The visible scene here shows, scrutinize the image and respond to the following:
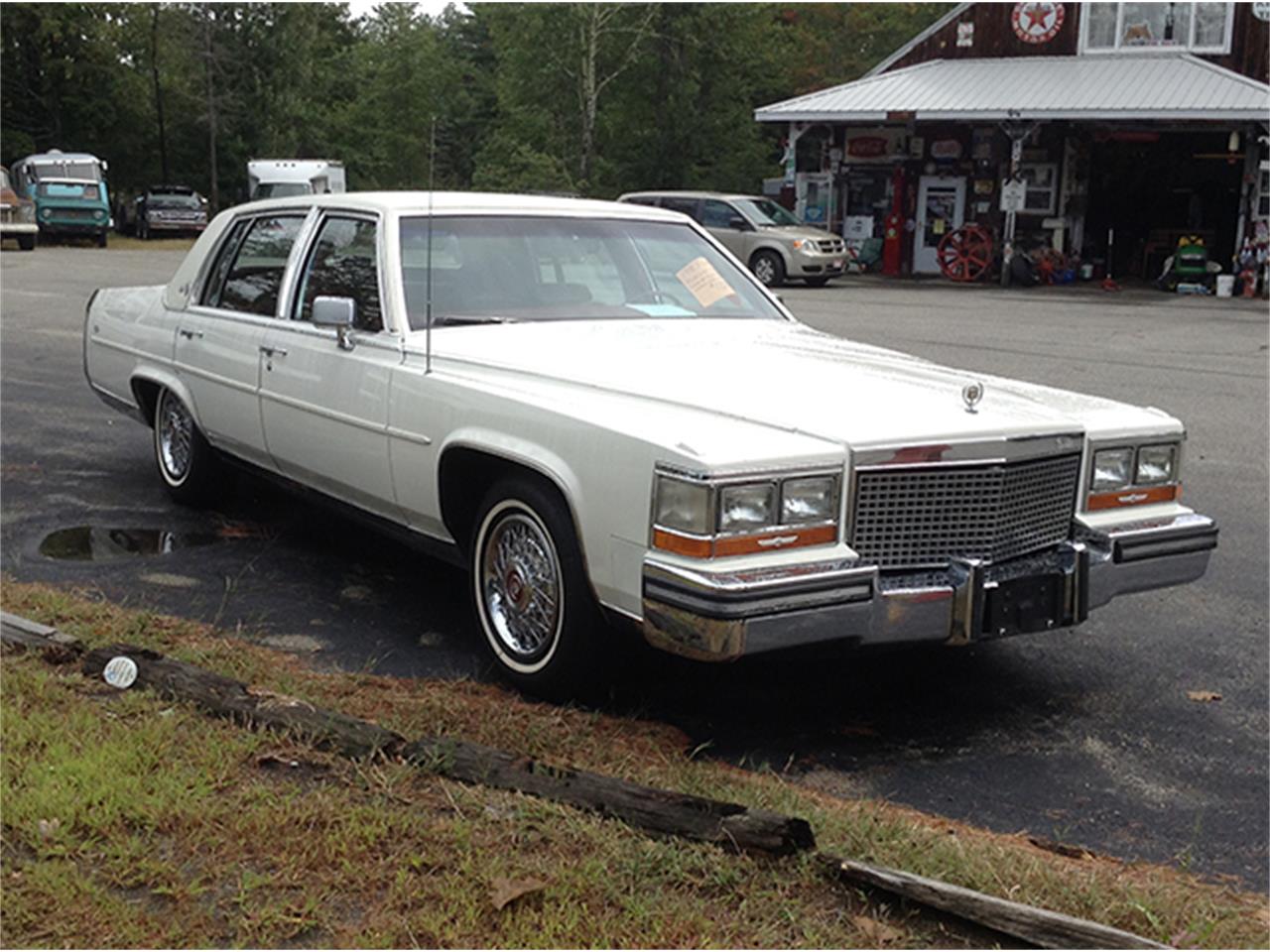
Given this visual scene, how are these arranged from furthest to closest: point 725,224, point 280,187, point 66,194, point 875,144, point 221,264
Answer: point 280,187
point 66,194
point 875,144
point 725,224
point 221,264

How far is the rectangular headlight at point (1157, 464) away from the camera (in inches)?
190

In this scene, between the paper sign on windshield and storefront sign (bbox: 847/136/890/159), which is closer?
the paper sign on windshield

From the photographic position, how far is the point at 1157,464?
488 centimetres

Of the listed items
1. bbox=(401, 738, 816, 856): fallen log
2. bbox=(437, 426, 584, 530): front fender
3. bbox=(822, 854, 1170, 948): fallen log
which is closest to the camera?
bbox=(822, 854, 1170, 948): fallen log

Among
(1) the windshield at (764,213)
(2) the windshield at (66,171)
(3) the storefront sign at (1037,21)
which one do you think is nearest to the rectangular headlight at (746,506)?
(1) the windshield at (764,213)

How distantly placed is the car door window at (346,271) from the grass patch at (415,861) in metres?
1.93

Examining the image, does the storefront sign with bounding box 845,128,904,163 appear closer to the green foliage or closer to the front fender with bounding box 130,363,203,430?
the green foliage

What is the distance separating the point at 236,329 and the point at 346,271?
892mm

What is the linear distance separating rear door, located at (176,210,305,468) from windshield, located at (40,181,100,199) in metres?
33.6

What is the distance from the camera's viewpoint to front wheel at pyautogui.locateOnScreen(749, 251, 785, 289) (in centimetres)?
2647

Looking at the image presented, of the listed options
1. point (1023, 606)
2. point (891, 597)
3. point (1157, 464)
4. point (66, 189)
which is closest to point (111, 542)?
point (891, 597)

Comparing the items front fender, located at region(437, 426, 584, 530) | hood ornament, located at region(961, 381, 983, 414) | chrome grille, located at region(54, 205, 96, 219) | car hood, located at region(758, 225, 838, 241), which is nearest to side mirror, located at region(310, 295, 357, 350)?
front fender, located at region(437, 426, 584, 530)

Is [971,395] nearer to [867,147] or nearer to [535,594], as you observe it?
[535,594]

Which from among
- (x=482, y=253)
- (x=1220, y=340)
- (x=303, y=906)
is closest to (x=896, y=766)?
(x=303, y=906)
